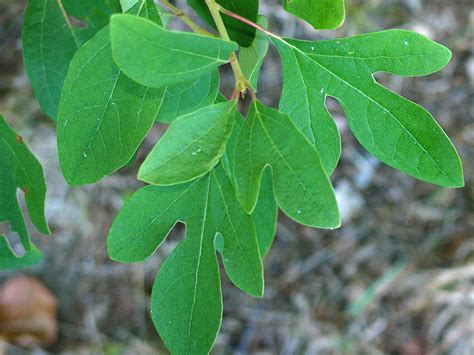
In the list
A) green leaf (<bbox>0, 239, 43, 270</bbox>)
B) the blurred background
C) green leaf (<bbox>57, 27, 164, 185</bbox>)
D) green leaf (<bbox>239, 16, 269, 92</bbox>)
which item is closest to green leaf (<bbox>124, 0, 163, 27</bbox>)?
green leaf (<bbox>57, 27, 164, 185</bbox>)

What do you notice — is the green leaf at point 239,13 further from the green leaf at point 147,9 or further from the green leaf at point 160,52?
the green leaf at point 160,52

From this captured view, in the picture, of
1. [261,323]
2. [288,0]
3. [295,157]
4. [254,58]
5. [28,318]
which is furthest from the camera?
[261,323]

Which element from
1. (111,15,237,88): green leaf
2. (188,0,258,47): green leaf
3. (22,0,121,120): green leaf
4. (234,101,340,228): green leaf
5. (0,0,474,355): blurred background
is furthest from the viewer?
(0,0,474,355): blurred background

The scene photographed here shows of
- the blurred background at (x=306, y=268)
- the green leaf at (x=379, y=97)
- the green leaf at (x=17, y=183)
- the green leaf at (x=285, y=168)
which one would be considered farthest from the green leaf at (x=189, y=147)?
the blurred background at (x=306, y=268)

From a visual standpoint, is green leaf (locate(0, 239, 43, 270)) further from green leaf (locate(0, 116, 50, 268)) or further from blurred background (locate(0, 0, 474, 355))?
blurred background (locate(0, 0, 474, 355))

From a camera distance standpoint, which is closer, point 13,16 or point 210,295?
point 210,295

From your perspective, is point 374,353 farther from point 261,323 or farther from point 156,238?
point 156,238

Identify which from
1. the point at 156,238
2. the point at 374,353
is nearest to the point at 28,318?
the point at 374,353
